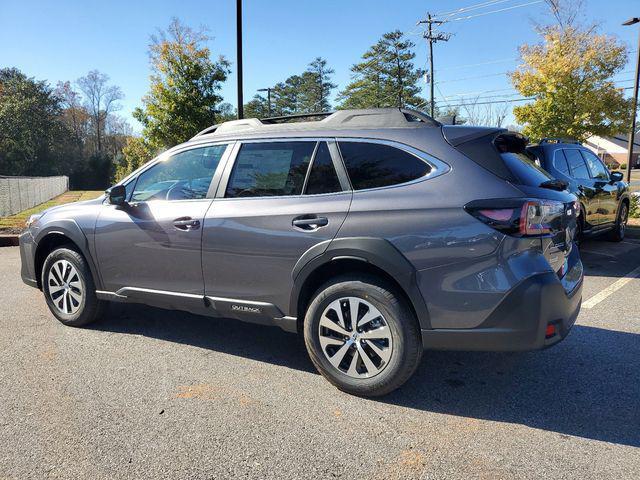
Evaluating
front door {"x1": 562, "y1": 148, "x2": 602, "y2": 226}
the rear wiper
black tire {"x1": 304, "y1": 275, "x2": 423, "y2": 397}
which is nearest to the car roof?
the rear wiper

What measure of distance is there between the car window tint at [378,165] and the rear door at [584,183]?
525 centimetres

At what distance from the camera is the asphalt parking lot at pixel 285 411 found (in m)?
2.56

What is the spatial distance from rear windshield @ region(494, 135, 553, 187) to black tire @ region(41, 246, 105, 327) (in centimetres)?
356

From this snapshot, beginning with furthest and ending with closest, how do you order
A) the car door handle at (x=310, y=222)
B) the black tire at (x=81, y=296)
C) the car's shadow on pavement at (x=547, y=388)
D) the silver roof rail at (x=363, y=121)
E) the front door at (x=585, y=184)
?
1. the front door at (x=585, y=184)
2. the black tire at (x=81, y=296)
3. the silver roof rail at (x=363, y=121)
4. the car door handle at (x=310, y=222)
5. the car's shadow on pavement at (x=547, y=388)

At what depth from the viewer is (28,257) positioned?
16.0ft

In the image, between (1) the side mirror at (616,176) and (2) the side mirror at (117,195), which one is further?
(1) the side mirror at (616,176)

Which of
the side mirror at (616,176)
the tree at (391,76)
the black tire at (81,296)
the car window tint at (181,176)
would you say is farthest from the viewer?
the tree at (391,76)

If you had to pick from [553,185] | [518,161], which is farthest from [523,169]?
[553,185]

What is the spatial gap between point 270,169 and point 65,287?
241 cm

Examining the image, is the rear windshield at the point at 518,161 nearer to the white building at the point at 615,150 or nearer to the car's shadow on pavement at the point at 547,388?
the car's shadow on pavement at the point at 547,388

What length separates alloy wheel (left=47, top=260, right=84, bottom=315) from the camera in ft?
15.0

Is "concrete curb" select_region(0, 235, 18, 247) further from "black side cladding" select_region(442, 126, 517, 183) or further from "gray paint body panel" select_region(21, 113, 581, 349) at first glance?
"black side cladding" select_region(442, 126, 517, 183)

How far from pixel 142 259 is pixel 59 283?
119 cm

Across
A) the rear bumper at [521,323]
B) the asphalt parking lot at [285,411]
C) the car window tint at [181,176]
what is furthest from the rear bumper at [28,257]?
the rear bumper at [521,323]
